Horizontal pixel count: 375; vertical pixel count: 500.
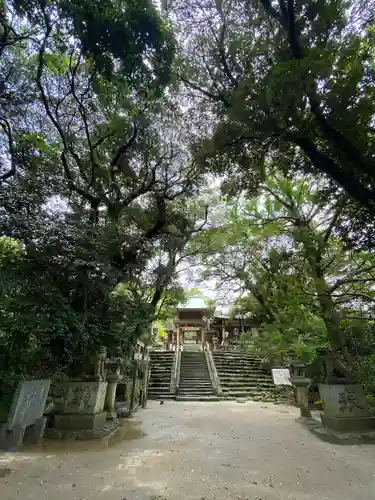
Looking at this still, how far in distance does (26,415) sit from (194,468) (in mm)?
2455

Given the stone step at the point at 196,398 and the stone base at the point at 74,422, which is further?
the stone step at the point at 196,398

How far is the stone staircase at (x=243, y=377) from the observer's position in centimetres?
1270

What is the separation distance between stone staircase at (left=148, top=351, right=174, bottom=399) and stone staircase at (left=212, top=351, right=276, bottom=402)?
2.29 metres

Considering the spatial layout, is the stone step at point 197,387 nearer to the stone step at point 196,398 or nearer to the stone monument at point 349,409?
the stone step at point 196,398

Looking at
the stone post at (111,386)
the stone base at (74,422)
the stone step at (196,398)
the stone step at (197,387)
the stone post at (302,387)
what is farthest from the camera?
the stone step at (197,387)

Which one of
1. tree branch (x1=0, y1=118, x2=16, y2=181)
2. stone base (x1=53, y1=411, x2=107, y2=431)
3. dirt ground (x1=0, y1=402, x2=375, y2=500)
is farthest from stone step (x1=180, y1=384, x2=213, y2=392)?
tree branch (x1=0, y1=118, x2=16, y2=181)

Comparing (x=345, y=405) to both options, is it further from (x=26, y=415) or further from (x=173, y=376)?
(x=173, y=376)

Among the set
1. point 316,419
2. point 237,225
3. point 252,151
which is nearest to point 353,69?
point 252,151

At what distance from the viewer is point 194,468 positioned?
374cm

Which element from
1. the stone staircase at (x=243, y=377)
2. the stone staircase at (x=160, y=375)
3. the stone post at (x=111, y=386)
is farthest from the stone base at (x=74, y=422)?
the stone staircase at (x=243, y=377)

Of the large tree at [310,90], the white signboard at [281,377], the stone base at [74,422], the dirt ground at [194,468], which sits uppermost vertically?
the large tree at [310,90]

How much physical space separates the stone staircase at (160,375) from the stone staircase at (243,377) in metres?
2.29

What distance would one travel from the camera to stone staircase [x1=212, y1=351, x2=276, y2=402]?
41.7 ft

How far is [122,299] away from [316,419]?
5354mm
